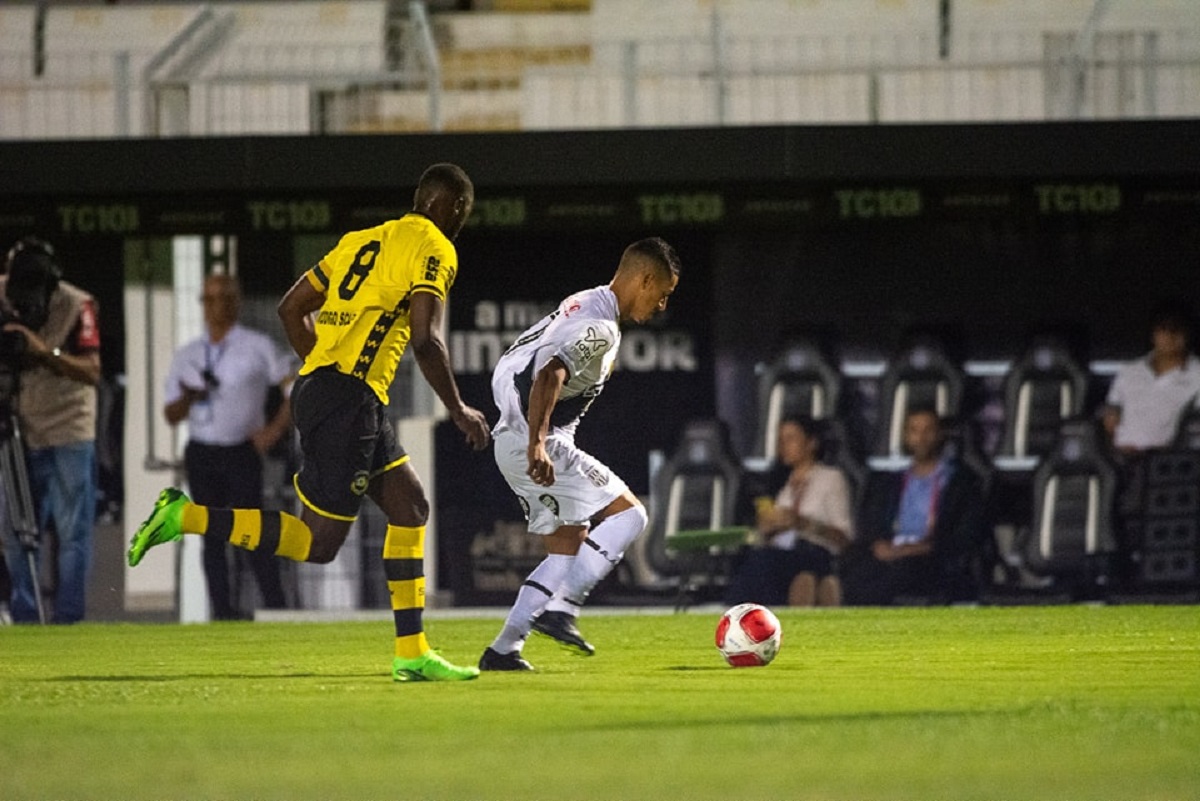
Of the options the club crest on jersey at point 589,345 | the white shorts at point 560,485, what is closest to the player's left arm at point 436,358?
the club crest on jersey at point 589,345

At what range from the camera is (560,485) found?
9.22 meters

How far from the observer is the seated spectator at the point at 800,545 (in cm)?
1592

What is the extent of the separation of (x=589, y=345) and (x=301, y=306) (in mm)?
1184

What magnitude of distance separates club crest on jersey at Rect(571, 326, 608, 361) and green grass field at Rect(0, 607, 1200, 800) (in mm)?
1299

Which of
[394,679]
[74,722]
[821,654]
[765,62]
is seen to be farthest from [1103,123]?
[74,722]

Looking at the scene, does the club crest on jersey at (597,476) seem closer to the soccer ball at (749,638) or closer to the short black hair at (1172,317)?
the soccer ball at (749,638)

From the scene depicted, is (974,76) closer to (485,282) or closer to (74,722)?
(485,282)

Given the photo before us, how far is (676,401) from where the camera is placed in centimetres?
1652

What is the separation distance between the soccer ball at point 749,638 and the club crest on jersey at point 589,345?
128 centimetres

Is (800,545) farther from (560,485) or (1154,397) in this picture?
(560,485)

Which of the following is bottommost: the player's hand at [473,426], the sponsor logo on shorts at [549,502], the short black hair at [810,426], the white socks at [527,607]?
the white socks at [527,607]

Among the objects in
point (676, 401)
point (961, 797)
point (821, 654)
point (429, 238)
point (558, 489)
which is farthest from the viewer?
point (676, 401)

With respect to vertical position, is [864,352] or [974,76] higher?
[974,76]

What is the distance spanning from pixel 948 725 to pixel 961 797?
1.60m
